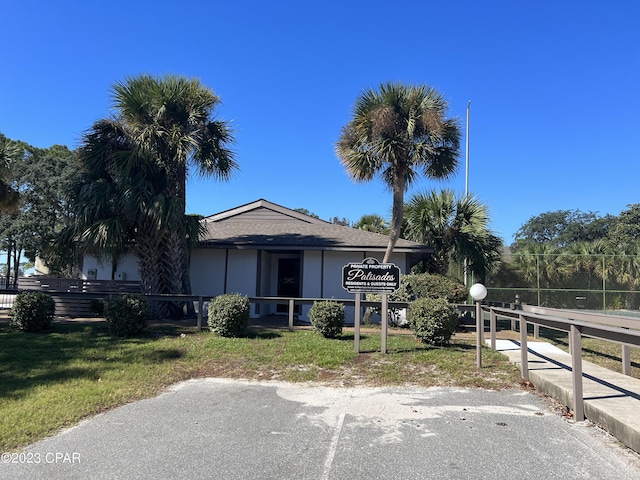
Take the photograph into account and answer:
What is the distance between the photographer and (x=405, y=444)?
420cm

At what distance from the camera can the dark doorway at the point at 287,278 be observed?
16.8m

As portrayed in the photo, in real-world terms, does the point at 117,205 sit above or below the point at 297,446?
above

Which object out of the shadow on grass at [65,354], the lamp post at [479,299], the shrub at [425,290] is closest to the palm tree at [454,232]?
the shrub at [425,290]

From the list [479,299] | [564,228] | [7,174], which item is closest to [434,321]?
[479,299]

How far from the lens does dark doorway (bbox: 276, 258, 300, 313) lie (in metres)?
16.8

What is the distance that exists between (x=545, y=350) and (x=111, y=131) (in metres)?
13.1

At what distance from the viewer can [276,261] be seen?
1709 centimetres

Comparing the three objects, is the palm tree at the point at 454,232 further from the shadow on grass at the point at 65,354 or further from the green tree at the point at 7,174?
the green tree at the point at 7,174

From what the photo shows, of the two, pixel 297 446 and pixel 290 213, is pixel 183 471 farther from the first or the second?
pixel 290 213

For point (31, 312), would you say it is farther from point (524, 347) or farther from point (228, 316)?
point (524, 347)

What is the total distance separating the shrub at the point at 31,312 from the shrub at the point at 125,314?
1655mm

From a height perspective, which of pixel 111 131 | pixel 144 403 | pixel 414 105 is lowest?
pixel 144 403

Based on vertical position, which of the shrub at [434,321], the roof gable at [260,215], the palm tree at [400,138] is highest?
the palm tree at [400,138]

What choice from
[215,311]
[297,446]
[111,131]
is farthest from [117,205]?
[297,446]
